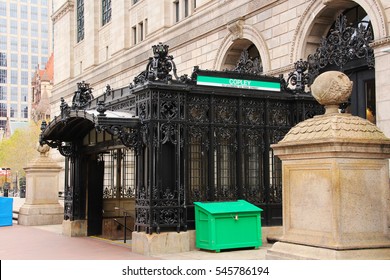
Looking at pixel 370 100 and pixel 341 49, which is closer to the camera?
pixel 370 100

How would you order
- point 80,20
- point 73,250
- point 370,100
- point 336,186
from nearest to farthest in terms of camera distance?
point 336,186
point 73,250
point 370,100
point 80,20

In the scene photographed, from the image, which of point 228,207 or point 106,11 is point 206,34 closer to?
point 228,207

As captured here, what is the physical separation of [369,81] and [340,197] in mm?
12263

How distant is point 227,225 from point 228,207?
468 millimetres

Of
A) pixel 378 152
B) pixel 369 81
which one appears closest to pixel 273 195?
pixel 369 81

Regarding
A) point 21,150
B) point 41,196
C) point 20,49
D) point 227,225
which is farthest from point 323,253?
point 20,49

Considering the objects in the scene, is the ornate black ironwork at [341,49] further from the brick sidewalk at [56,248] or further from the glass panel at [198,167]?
the brick sidewalk at [56,248]

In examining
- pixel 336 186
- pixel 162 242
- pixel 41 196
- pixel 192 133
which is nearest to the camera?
pixel 336 186

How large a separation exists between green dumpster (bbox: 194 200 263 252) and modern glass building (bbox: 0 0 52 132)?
545 ft

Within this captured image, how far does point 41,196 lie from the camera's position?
23953 mm

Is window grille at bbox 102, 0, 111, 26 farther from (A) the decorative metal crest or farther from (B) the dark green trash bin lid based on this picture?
(B) the dark green trash bin lid

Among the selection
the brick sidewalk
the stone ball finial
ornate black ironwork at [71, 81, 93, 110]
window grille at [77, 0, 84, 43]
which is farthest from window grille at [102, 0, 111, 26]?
the stone ball finial

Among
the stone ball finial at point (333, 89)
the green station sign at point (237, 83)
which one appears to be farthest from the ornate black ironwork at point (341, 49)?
the stone ball finial at point (333, 89)

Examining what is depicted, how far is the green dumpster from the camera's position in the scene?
44.9 feet
